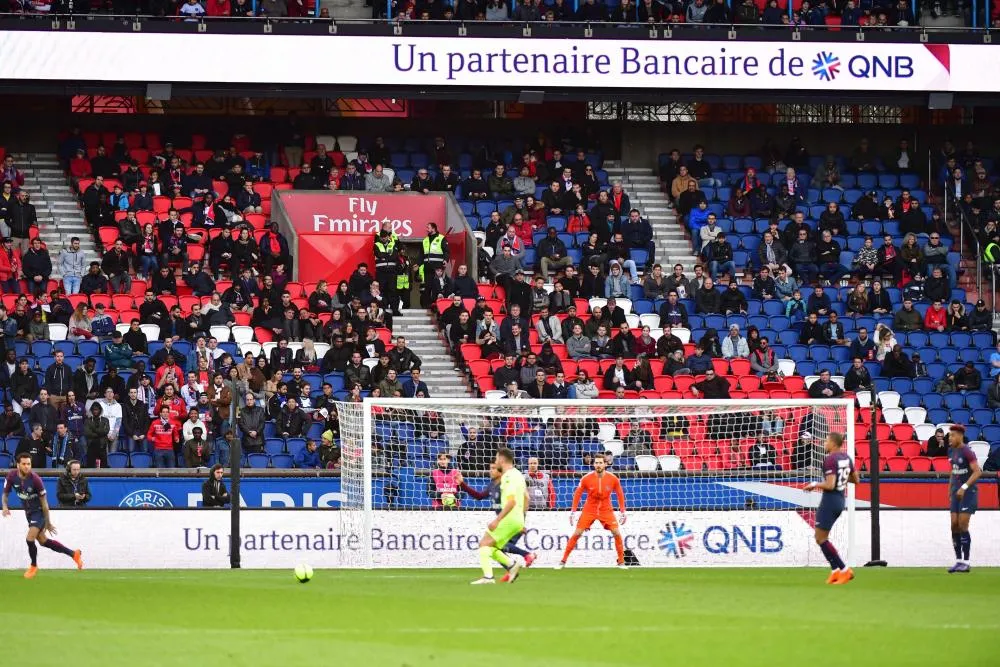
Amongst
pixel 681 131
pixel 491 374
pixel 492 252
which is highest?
pixel 681 131

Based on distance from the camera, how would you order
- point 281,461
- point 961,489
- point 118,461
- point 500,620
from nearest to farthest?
point 500,620, point 961,489, point 118,461, point 281,461

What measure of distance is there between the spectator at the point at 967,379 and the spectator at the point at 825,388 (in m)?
2.68

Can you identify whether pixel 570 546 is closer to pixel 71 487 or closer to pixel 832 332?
pixel 71 487

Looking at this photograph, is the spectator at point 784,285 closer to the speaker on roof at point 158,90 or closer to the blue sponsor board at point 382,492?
the blue sponsor board at point 382,492

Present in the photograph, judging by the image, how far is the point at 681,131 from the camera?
3531 cm

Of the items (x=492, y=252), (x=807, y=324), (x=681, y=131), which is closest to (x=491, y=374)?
(x=492, y=252)

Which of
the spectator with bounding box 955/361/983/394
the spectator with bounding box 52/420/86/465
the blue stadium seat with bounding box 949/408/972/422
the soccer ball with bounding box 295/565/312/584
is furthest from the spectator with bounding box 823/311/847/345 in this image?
the soccer ball with bounding box 295/565/312/584

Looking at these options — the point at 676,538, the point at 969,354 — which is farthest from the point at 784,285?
the point at 676,538

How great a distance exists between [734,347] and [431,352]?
528cm

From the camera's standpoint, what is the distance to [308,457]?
2423 centimetres

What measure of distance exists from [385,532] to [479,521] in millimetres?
1270

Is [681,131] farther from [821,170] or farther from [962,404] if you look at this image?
[962,404]

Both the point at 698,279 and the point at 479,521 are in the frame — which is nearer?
the point at 479,521

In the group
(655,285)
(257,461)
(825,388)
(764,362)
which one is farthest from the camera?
(655,285)
